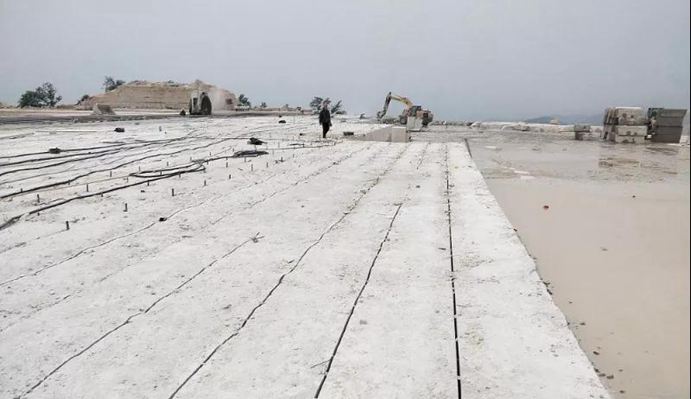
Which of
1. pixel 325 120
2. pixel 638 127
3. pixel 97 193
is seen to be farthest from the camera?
pixel 638 127

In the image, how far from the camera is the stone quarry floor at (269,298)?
1.83m

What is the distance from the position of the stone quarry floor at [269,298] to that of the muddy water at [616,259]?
0.37 meters

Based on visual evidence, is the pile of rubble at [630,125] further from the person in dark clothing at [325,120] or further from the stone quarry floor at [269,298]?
the stone quarry floor at [269,298]

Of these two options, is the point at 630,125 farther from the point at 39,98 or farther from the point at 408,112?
the point at 39,98

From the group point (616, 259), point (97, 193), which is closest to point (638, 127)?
point (616, 259)

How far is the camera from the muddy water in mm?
1179

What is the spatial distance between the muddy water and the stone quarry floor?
37 centimetres

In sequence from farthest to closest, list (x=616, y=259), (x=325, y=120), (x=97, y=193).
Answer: (x=325, y=120) → (x=97, y=193) → (x=616, y=259)

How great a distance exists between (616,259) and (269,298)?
2.65 m

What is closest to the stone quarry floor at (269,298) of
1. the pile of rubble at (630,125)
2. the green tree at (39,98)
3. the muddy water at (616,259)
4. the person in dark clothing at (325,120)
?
the muddy water at (616,259)

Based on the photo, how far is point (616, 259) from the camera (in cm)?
370

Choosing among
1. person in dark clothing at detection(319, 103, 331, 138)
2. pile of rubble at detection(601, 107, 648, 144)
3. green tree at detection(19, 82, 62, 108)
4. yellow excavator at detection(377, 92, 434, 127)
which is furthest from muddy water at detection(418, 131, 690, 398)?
green tree at detection(19, 82, 62, 108)

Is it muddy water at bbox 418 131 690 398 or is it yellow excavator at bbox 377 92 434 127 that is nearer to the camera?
muddy water at bbox 418 131 690 398

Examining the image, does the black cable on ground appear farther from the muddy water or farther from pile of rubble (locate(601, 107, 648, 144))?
pile of rubble (locate(601, 107, 648, 144))
